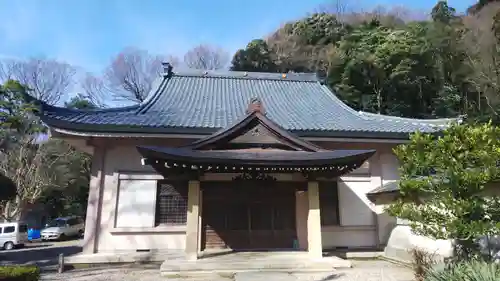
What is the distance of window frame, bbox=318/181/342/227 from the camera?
1166cm

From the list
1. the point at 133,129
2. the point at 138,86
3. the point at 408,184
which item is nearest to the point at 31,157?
the point at 138,86

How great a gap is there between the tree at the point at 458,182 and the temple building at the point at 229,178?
2225 mm

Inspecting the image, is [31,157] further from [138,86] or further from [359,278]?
[359,278]

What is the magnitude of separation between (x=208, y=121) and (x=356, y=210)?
20.9ft

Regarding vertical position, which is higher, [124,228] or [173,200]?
[173,200]

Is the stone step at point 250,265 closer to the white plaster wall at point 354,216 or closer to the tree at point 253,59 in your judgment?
the white plaster wall at point 354,216

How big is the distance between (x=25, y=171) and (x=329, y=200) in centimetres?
2744

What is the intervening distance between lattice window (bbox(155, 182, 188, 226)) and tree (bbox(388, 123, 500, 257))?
23.0 feet

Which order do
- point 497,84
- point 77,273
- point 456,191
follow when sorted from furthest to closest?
point 497,84, point 77,273, point 456,191

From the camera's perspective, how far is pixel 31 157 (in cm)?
2845

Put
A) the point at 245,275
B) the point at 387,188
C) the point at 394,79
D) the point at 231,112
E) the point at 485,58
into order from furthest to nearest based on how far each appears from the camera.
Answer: the point at 394,79 → the point at 485,58 → the point at 231,112 → the point at 387,188 → the point at 245,275

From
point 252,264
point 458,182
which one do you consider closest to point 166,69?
point 252,264

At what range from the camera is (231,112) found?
45.6 ft

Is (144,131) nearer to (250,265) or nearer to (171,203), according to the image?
(171,203)
